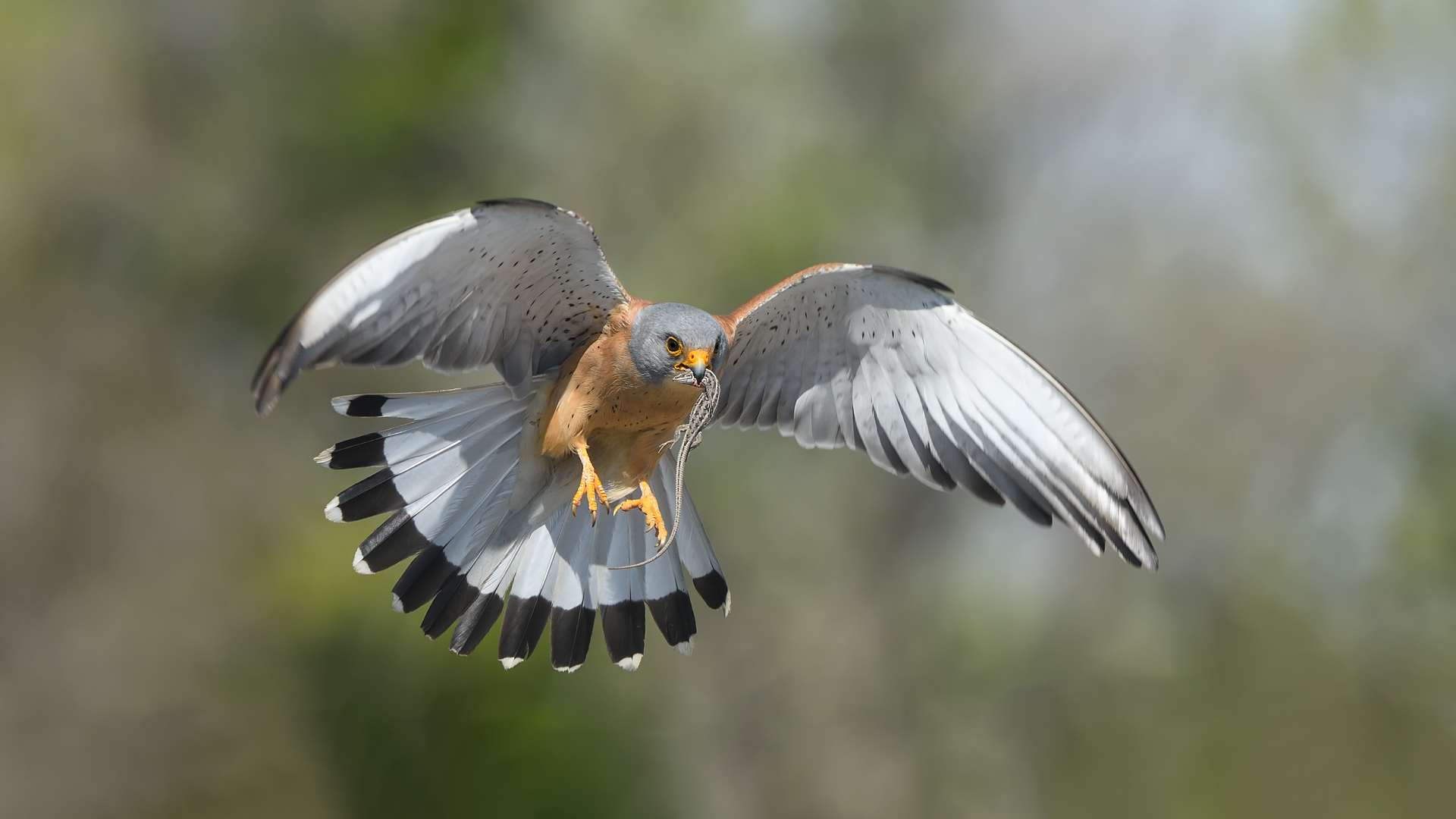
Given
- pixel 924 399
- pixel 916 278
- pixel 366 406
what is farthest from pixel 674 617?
pixel 916 278

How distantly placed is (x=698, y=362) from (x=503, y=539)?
46.0 inches

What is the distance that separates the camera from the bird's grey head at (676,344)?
331 cm

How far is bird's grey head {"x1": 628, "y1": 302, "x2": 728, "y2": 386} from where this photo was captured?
331 centimetres

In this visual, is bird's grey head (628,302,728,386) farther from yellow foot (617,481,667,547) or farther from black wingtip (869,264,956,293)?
black wingtip (869,264,956,293)

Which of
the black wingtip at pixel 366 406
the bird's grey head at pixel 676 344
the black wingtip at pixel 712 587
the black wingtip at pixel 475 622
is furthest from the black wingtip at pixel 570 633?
the bird's grey head at pixel 676 344

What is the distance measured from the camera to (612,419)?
3670mm

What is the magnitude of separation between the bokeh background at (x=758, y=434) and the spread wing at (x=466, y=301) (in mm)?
7343

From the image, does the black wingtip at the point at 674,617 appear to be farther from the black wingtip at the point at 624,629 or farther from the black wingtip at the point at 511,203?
the black wingtip at the point at 511,203

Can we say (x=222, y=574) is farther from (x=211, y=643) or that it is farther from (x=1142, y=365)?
(x=1142, y=365)

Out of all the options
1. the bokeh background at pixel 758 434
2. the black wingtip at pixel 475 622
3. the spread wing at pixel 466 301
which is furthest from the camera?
the bokeh background at pixel 758 434

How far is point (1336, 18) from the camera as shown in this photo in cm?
1149

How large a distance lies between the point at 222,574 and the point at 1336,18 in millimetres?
12823

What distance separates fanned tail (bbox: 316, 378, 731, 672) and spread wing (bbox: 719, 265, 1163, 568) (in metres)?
0.54

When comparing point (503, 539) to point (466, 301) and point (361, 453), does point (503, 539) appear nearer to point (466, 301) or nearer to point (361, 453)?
point (361, 453)
